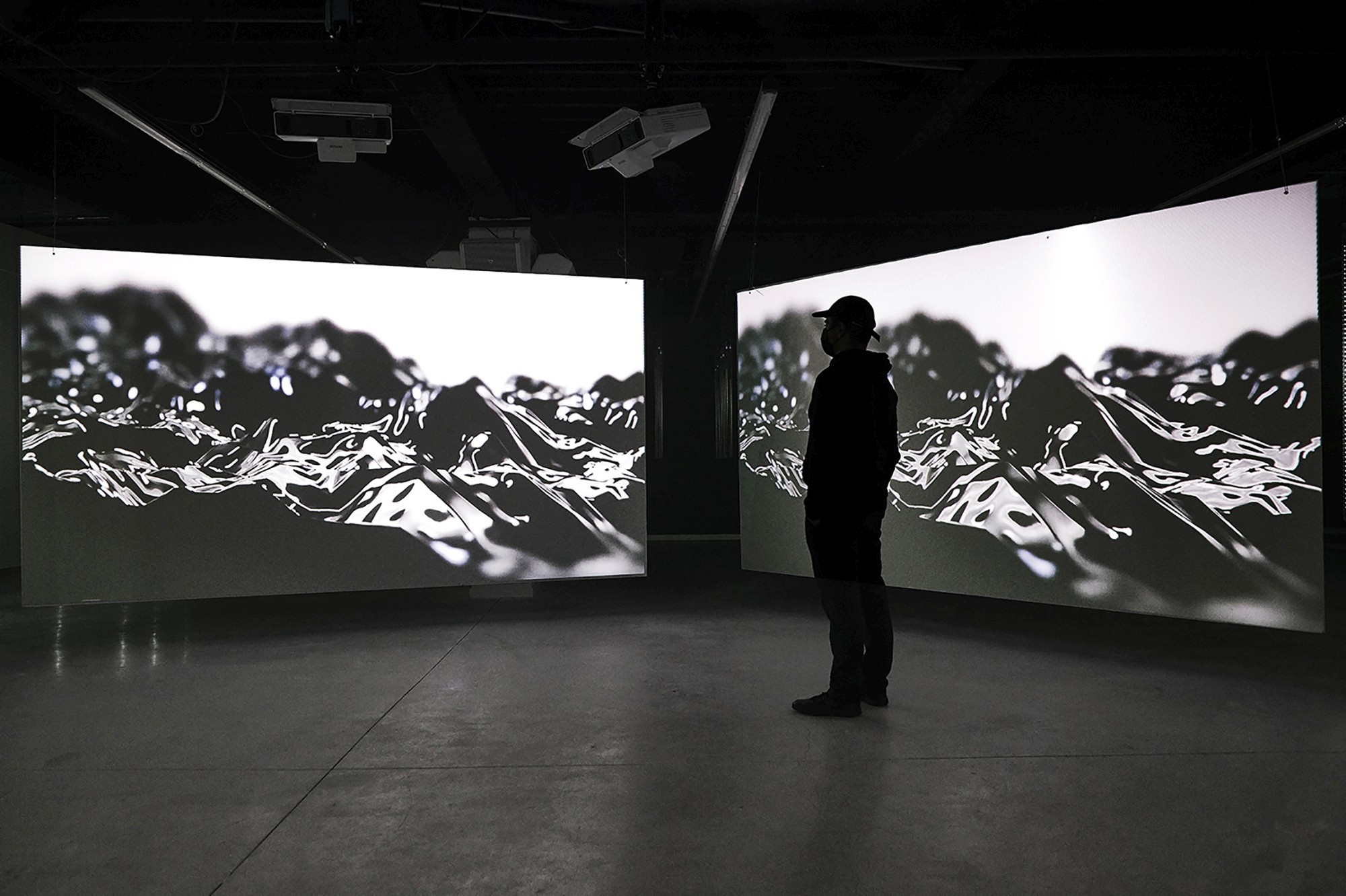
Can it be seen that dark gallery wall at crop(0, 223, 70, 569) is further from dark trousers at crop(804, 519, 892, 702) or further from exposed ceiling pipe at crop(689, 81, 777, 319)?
dark trousers at crop(804, 519, 892, 702)

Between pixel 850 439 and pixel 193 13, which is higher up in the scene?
pixel 193 13

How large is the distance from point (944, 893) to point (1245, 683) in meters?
2.54

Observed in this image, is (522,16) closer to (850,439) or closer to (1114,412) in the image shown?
(850,439)

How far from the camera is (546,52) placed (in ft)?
13.8

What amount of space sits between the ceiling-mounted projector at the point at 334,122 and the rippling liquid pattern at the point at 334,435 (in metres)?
1.17

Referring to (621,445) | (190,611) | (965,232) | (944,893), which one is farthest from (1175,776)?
(965,232)

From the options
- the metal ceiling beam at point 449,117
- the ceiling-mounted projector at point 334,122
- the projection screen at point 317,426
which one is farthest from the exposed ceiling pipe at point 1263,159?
the ceiling-mounted projector at point 334,122

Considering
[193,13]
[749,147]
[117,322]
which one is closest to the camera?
[193,13]

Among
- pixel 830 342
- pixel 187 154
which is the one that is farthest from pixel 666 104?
pixel 187 154

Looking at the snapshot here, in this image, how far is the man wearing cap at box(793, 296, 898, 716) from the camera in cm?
305

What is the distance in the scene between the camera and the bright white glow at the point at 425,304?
4910 millimetres

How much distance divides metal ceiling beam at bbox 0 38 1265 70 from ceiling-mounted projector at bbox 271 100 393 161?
1.27 ft

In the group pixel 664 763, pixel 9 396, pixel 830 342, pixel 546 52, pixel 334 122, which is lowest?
pixel 664 763

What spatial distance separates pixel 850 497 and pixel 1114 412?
2155 millimetres
